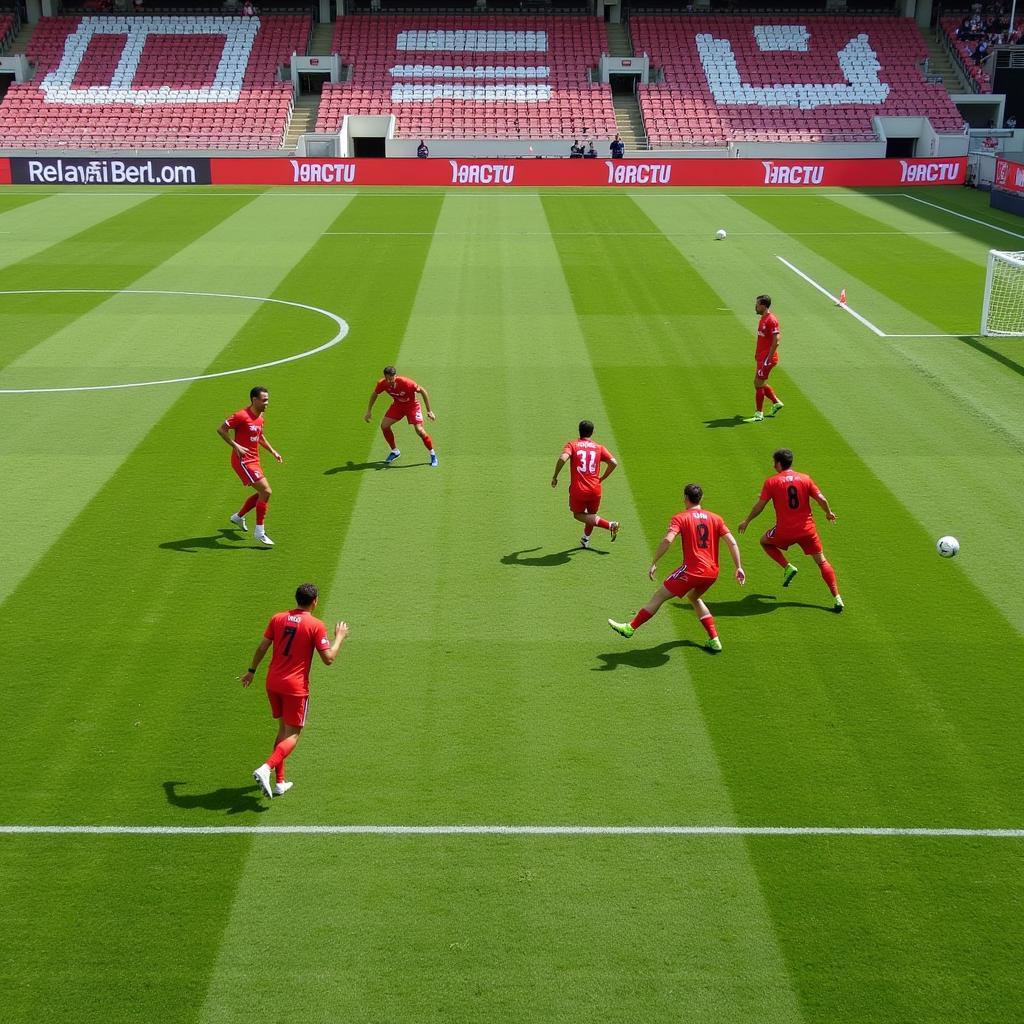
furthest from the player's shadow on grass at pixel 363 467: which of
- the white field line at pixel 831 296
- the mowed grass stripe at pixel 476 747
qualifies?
the white field line at pixel 831 296

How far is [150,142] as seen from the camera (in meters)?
57.7

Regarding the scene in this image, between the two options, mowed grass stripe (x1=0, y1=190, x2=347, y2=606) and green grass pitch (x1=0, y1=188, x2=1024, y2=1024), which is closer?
green grass pitch (x1=0, y1=188, x2=1024, y2=1024)

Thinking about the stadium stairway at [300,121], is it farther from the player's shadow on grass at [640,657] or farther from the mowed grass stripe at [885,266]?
the player's shadow on grass at [640,657]

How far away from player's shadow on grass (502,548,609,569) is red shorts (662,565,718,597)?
2573mm

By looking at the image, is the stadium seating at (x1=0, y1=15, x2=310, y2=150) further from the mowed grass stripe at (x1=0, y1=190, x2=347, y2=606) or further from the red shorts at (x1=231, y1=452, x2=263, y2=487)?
the red shorts at (x1=231, y1=452, x2=263, y2=487)

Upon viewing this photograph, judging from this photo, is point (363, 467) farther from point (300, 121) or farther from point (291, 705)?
point (300, 121)

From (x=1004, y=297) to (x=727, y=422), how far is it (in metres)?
11.8

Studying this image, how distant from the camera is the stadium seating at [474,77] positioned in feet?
194

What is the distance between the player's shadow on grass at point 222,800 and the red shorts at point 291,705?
2.27 ft

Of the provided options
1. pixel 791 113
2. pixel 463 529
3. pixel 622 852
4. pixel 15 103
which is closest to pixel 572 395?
pixel 463 529

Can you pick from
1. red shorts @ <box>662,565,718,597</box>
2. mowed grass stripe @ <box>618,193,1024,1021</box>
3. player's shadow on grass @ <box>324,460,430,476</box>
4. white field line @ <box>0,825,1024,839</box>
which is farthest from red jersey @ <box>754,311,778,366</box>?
white field line @ <box>0,825,1024,839</box>

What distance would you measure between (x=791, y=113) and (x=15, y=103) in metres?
38.3

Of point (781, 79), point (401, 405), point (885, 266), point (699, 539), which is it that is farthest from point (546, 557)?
point (781, 79)

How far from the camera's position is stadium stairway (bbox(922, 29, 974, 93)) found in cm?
6294
